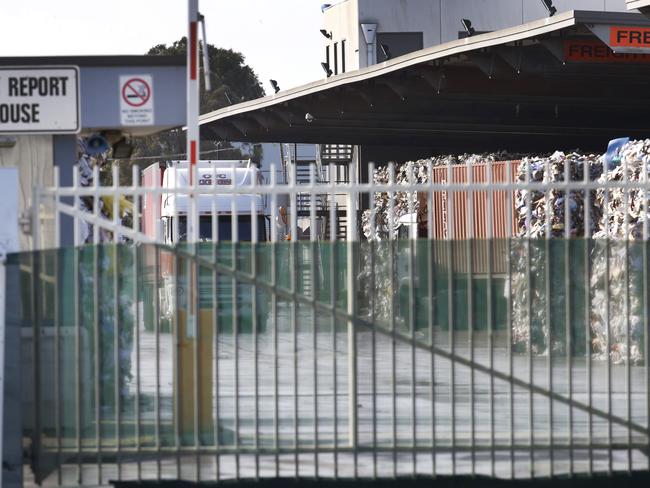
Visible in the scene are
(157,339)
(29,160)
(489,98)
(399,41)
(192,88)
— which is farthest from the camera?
(399,41)

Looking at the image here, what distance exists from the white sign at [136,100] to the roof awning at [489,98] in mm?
9360

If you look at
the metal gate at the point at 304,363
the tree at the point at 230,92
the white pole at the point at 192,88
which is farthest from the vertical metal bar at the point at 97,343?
the tree at the point at 230,92

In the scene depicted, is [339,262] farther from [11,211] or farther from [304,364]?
[11,211]

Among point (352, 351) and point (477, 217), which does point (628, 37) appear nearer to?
point (477, 217)

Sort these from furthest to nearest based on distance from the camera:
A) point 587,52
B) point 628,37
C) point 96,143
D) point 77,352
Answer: point 587,52 → point 628,37 → point 96,143 → point 77,352

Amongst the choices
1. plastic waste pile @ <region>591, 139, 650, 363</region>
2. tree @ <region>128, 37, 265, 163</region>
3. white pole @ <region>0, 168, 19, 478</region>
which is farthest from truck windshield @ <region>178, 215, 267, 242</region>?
tree @ <region>128, 37, 265, 163</region>

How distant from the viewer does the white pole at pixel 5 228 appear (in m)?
9.20

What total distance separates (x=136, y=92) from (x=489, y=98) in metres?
18.8

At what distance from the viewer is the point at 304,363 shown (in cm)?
929

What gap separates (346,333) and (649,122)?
27.0 m

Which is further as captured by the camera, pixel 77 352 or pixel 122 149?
pixel 122 149

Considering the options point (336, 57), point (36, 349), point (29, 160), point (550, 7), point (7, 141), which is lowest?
point (36, 349)

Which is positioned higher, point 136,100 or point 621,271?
point 136,100

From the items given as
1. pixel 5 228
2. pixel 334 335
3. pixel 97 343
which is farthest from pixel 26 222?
pixel 334 335
